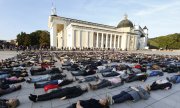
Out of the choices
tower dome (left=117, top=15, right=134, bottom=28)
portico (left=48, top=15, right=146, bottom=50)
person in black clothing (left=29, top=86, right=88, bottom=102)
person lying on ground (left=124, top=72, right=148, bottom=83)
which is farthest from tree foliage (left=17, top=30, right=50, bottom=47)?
person in black clothing (left=29, top=86, right=88, bottom=102)

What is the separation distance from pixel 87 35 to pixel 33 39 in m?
25.9

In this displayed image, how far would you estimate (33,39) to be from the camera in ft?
233

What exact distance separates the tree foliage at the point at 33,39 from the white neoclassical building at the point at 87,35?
21.6ft

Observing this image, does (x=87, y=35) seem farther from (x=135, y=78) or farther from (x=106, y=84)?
(x=106, y=84)

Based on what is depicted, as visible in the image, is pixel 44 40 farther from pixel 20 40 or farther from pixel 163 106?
pixel 163 106

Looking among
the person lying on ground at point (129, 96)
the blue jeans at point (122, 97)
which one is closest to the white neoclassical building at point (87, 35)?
the person lying on ground at point (129, 96)

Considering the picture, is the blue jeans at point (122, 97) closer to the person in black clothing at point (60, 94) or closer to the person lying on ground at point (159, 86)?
the person in black clothing at point (60, 94)

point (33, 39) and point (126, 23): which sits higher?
point (126, 23)

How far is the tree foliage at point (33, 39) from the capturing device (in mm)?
66125

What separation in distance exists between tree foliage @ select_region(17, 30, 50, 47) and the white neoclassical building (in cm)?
660

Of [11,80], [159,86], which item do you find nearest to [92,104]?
[159,86]

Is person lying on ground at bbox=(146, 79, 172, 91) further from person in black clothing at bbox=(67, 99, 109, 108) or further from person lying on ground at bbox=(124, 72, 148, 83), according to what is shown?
person in black clothing at bbox=(67, 99, 109, 108)

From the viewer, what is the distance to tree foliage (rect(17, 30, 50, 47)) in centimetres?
6612

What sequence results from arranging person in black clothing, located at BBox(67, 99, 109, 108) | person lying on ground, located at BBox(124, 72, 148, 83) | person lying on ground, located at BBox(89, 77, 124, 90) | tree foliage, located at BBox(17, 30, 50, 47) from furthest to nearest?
1. tree foliage, located at BBox(17, 30, 50, 47)
2. person lying on ground, located at BBox(124, 72, 148, 83)
3. person lying on ground, located at BBox(89, 77, 124, 90)
4. person in black clothing, located at BBox(67, 99, 109, 108)
